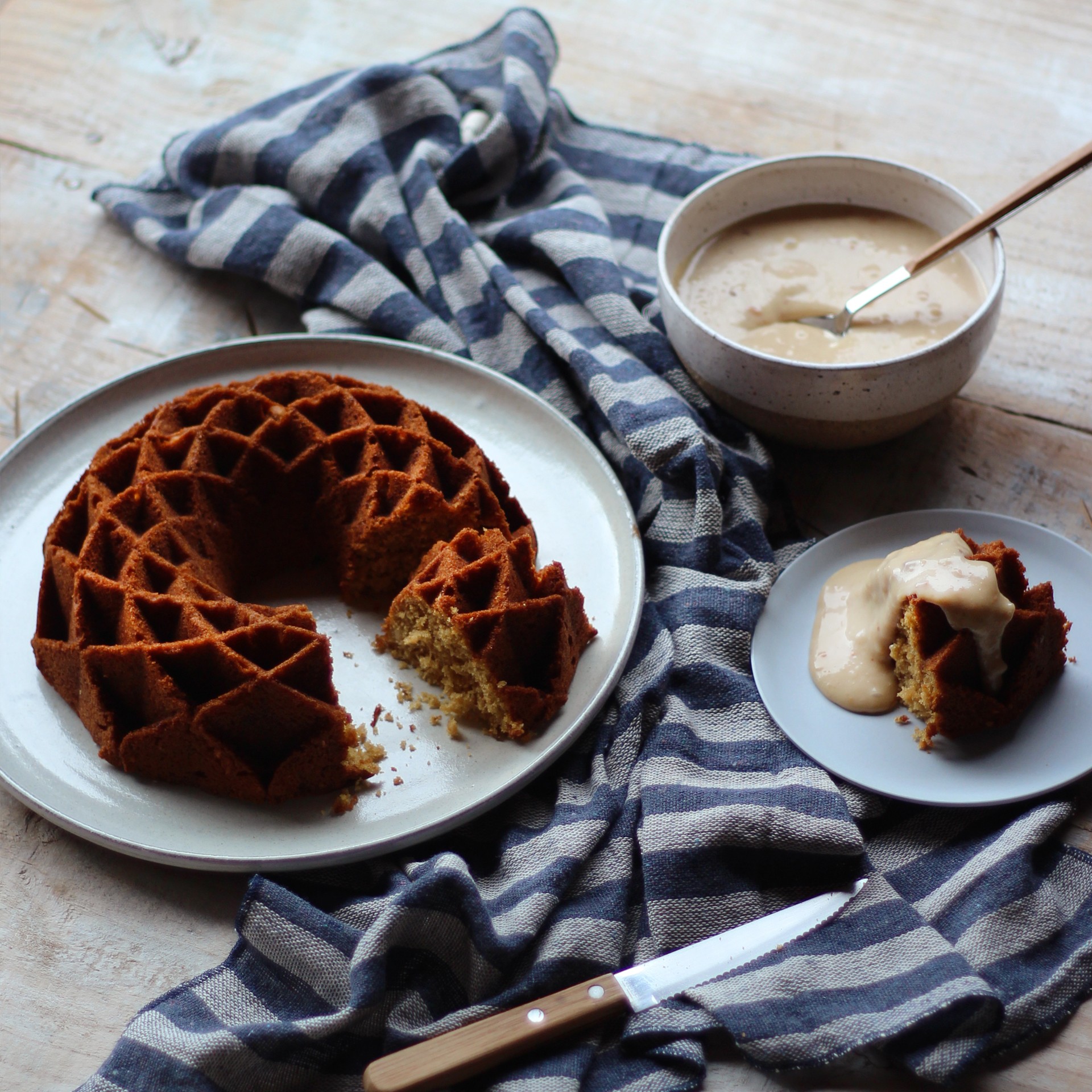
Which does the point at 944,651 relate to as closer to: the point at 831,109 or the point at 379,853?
the point at 379,853

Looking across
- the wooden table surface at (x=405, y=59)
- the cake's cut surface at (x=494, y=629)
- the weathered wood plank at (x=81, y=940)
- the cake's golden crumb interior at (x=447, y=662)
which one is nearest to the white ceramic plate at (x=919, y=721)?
the wooden table surface at (x=405, y=59)

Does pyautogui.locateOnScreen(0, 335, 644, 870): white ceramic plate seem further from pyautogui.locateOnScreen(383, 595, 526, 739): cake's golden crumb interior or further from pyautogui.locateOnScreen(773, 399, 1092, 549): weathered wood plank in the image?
pyautogui.locateOnScreen(773, 399, 1092, 549): weathered wood plank

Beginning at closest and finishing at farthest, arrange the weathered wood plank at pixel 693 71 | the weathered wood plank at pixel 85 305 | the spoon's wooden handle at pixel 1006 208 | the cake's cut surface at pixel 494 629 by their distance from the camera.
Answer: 1. the cake's cut surface at pixel 494 629
2. the spoon's wooden handle at pixel 1006 208
3. the weathered wood plank at pixel 85 305
4. the weathered wood plank at pixel 693 71

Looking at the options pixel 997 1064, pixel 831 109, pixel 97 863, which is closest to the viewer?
pixel 997 1064

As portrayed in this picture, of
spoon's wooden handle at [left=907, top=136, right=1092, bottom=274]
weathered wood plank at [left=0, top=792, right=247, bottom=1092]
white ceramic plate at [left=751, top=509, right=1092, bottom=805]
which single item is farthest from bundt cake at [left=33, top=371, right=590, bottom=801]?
spoon's wooden handle at [left=907, top=136, right=1092, bottom=274]

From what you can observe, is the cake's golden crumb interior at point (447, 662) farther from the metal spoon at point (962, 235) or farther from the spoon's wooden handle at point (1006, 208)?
the spoon's wooden handle at point (1006, 208)

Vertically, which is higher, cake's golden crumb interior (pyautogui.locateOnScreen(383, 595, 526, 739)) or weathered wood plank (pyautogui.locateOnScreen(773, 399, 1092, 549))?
weathered wood plank (pyautogui.locateOnScreen(773, 399, 1092, 549))

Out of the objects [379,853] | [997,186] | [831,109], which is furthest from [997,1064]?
[831,109]
